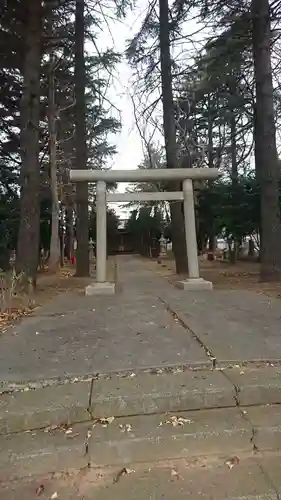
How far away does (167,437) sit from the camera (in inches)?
99.1

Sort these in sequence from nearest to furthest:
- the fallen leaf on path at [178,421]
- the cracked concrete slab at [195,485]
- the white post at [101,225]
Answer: the cracked concrete slab at [195,485]
the fallen leaf on path at [178,421]
the white post at [101,225]

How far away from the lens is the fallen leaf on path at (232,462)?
2.34 m

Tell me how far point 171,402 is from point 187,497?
784 mm

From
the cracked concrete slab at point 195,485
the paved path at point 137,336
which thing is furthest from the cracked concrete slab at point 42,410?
the cracked concrete slab at point 195,485

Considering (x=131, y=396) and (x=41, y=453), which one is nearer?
(x=41, y=453)

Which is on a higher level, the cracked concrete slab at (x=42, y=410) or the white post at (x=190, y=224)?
the white post at (x=190, y=224)

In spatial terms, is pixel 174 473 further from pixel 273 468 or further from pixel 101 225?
pixel 101 225

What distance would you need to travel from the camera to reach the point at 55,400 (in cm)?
285

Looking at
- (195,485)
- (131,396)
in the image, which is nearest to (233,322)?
(131,396)

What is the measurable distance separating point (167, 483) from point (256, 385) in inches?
42.9

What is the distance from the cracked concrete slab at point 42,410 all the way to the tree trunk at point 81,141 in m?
9.90

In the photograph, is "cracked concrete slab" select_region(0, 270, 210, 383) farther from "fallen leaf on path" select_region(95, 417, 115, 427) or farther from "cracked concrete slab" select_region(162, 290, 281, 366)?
"fallen leaf on path" select_region(95, 417, 115, 427)

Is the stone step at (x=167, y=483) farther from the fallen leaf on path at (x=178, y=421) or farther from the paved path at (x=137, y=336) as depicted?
the paved path at (x=137, y=336)

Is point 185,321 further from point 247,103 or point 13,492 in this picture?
point 247,103
